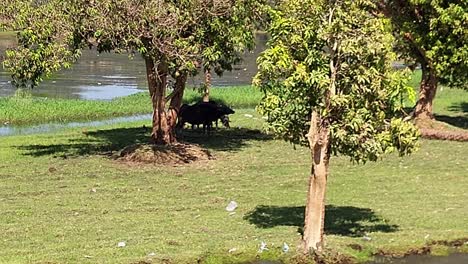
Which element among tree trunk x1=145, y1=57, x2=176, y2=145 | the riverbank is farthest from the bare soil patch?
tree trunk x1=145, y1=57, x2=176, y2=145

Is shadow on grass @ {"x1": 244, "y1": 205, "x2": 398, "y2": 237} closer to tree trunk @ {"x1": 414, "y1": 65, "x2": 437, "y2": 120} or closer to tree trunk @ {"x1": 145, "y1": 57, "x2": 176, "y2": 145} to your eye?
tree trunk @ {"x1": 145, "y1": 57, "x2": 176, "y2": 145}

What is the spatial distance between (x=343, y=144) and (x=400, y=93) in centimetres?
106

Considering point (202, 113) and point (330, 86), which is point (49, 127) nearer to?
point (202, 113)

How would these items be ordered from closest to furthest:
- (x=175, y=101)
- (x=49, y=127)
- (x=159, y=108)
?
(x=159, y=108) < (x=175, y=101) < (x=49, y=127)

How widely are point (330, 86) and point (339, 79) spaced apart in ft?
0.82

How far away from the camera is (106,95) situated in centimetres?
3928

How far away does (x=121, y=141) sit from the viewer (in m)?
23.8

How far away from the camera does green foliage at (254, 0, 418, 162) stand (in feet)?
36.8

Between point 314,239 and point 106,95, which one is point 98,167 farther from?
point 106,95

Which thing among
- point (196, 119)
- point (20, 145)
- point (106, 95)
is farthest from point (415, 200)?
point (106, 95)

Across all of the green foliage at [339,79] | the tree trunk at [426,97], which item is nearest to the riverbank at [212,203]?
the green foliage at [339,79]

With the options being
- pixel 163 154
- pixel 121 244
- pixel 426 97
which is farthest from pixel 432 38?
→ pixel 121 244

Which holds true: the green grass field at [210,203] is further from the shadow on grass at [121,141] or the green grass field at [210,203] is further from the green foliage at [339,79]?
the green foliage at [339,79]

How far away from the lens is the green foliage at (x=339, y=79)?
36.8ft
